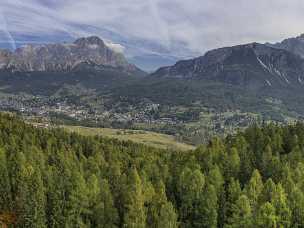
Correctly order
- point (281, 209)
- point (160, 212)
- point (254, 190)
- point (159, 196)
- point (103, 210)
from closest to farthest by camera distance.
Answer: point (281, 209) < point (160, 212) < point (254, 190) < point (103, 210) < point (159, 196)

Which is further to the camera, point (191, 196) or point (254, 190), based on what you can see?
point (191, 196)

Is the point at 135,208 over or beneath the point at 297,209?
beneath

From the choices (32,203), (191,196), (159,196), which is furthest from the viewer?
→ (191,196)

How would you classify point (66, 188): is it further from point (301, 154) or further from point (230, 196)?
point (301, 154)

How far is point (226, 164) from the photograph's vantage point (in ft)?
410

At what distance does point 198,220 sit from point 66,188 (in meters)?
32.6

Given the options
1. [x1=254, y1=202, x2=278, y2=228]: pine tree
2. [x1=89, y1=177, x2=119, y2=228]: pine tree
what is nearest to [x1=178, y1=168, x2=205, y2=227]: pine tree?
[x1=89, y1=177, x2=119, y2=228]: pine tree

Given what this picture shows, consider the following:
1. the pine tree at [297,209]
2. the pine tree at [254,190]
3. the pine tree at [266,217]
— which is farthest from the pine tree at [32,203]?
the pine tree at [297,209]

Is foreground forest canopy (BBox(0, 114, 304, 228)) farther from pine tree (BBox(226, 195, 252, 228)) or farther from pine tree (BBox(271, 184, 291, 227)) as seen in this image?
pine tree (BBox(226, 195, 252, 228))

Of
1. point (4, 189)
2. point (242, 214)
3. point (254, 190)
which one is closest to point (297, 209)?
point (242, 214)

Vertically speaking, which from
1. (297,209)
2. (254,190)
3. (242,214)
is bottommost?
(242,214)

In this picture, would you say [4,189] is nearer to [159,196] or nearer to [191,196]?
[159,196]

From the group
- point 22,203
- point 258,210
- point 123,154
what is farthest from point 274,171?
point 123,154

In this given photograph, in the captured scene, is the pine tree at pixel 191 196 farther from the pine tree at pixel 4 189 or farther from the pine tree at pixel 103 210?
the pine tree at pixel 4 189
